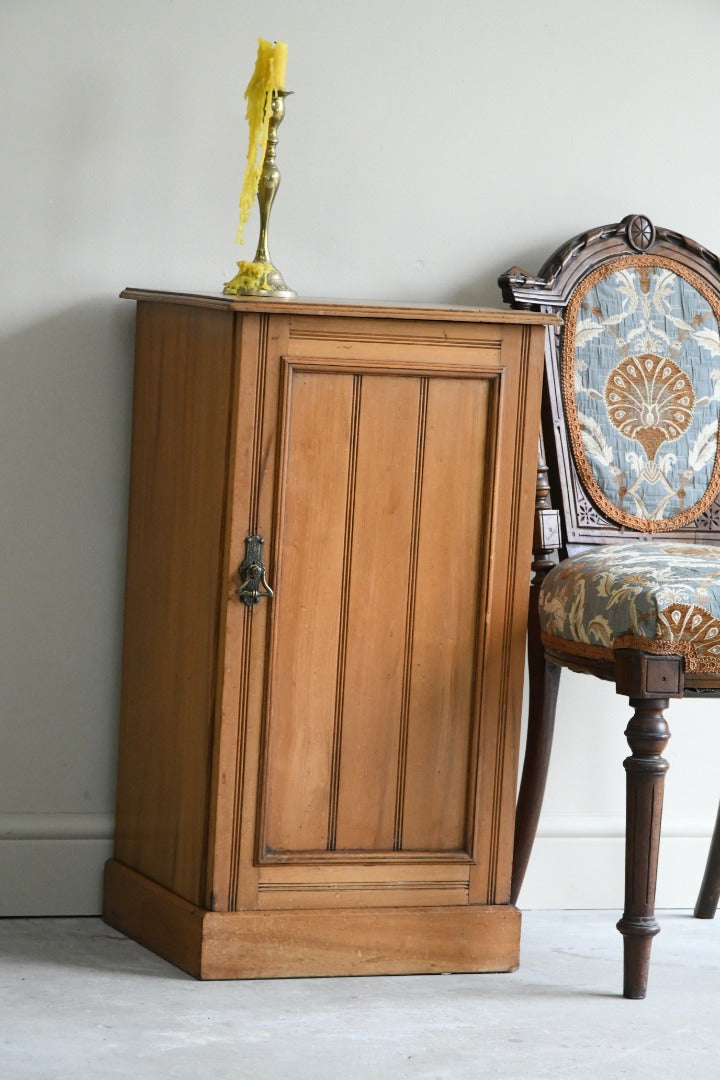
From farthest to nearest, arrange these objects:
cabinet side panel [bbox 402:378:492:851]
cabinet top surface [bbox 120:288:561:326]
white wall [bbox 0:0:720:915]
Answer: white wall [bbox 0:0:720:915]
cabinet side panel [bbox 402:378:492:851]
cabinet top surface [bbox 120:288:561:326]

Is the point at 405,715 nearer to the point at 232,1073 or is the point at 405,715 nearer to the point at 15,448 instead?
the point at 232,1073

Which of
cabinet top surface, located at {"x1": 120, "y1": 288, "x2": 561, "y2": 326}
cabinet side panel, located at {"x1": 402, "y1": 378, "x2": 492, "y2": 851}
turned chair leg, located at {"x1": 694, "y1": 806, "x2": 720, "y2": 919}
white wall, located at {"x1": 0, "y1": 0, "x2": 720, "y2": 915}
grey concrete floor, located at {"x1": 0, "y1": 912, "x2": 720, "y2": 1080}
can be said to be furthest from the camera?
turned chair leg, located at {"x1": 694, "y1": 806, "x2": 720, "y2": 919}

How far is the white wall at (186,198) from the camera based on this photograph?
7.18ft

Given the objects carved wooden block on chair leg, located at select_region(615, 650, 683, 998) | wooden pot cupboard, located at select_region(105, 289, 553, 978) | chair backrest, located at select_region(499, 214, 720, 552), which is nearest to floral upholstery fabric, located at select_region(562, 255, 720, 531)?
chair backrest, located at select_region(499, 214, 720, 552)

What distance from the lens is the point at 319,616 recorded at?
1.95 m

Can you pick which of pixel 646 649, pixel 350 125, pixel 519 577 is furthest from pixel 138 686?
pixel 350 125

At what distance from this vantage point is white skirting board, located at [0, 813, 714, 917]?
222 centimetres

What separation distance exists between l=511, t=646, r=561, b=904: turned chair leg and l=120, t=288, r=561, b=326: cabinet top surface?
0.55 m

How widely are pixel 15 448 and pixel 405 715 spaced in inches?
28.4

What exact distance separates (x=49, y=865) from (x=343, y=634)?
641 millimetres

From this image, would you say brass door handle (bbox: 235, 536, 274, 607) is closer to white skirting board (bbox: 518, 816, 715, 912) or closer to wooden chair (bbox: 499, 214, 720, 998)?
wooden chair (bbox: 499, 214, 720, 998)

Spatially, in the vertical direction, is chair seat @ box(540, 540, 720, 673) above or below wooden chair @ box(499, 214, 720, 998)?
below

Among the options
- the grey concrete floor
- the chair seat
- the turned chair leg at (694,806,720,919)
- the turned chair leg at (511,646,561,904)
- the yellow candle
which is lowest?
the grey concrete floor

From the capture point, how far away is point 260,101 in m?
2.05
